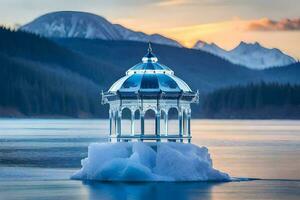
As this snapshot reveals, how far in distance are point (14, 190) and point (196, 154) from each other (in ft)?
27.4

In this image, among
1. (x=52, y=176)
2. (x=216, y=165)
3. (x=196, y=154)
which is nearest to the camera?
(x=196, y=154)

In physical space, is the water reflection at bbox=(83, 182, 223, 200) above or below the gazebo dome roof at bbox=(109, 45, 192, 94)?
below

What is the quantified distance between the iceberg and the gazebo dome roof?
111 inches

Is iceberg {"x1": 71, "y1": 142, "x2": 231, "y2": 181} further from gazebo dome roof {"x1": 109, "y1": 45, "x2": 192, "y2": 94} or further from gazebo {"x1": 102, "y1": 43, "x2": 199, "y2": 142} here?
gazebo dome roof {"x1": 109, "y1": 45, "x2": 192, "y2": 94}

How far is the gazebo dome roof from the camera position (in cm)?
5684

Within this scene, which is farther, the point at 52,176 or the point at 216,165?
the point at 216,165

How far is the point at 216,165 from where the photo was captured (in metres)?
75.8

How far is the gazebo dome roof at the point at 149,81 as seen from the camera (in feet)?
186

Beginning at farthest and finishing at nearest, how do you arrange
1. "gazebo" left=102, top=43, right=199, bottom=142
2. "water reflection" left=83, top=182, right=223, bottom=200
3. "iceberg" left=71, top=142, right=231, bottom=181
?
"gazebo" left=102, top=43, right=199, bottom=142, "iceberg" left=71, top=142, right=231, bottom=181, "water reflection" left=83, top=182, right=223, bottom=200

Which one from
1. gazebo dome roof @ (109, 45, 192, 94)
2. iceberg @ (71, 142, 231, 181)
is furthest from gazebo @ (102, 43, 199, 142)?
iceberg @ (71, 142, 231, 181)

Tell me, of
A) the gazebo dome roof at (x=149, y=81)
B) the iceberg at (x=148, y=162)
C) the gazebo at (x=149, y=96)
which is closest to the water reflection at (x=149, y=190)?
the iceberg at (x=148, y=162)

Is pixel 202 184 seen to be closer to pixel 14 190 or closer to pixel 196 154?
pixel 196 154

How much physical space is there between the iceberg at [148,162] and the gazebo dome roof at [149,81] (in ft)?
9.21

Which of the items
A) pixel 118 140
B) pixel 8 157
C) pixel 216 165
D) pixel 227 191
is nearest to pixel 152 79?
pixel 118 140
